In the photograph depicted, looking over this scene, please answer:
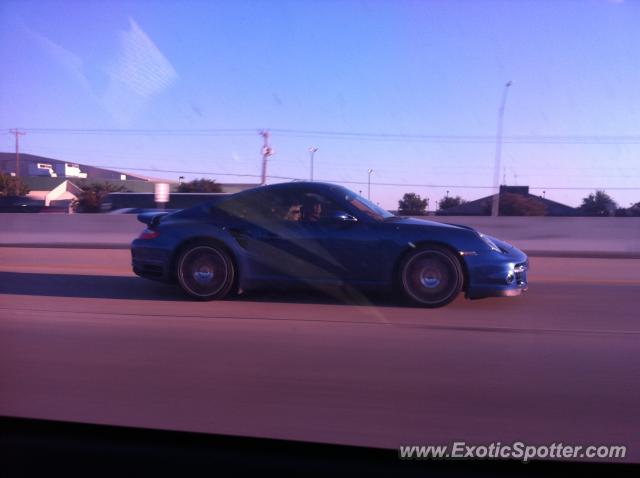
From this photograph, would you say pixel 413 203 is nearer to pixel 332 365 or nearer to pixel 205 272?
pixel 205 272

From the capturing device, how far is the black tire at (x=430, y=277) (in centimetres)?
673

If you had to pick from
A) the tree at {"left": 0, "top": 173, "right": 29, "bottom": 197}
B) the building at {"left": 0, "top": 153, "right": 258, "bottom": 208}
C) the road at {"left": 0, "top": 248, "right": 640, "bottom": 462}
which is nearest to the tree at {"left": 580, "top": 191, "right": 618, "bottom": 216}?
the road at {"left": 0, "top": 248, "right": 640, "bottom": 462}

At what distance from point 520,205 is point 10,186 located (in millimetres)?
27199

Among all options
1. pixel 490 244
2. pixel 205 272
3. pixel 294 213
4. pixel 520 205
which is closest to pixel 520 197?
pixel 520 205

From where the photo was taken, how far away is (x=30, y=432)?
10.0 ft

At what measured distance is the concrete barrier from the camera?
42.9ft

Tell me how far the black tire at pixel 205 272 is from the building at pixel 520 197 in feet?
48.0

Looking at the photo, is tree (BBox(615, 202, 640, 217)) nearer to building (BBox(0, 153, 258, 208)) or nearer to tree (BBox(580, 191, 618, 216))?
tree (BBox(580, 191, 618, 216))

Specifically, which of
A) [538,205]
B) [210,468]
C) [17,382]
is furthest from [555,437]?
[538,205]

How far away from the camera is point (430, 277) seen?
268 inches

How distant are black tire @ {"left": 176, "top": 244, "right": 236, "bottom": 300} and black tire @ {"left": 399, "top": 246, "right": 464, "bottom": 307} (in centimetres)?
223

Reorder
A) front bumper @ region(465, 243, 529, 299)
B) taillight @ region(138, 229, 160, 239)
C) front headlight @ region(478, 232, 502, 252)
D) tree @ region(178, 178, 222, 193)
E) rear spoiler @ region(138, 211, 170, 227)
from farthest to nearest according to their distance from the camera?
tree @ region(178, 178, 222, 193), rear spoiler @ region(138, 211, 170, 227), taillight @ region(138, 229, 160, 239), front headlight @ region(478, 232, 502, 252), front bumper @ region(465, 243, 529, 299)

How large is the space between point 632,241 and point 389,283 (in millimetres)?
8861

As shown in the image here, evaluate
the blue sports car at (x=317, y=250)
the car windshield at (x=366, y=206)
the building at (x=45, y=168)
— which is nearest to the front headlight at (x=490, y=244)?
the blue sports car at (x=317, y=250)
